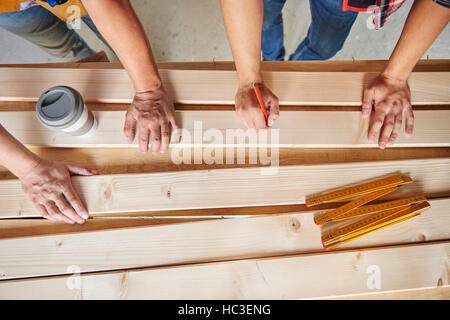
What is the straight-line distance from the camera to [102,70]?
116 centimetres

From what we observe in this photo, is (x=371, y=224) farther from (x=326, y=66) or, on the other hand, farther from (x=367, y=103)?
(x=326, y=66)

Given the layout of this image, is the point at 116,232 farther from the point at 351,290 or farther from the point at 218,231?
the point at 351,290

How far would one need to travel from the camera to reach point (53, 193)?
38.4 inches

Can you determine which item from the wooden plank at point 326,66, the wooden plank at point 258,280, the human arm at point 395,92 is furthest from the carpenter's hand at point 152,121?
the human arm at point 395,92

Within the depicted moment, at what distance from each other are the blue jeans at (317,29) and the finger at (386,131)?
0.68 meters

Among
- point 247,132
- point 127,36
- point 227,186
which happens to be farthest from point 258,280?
point 127,36

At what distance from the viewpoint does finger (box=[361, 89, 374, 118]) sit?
1.09m

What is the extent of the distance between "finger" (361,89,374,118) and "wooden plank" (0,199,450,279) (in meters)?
0.43

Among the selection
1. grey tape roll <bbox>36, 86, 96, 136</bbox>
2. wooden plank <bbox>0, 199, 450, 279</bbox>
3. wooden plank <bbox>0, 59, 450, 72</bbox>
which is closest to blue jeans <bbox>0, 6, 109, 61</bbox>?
wooden plank <bbox>0, 59, 450, 72</bbox>

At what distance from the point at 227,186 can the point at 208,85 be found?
1.48 ft

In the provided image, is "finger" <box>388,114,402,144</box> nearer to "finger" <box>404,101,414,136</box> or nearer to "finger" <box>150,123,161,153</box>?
"finger" <box>404,101,414,136</box>

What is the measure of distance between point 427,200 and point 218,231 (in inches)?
32.0

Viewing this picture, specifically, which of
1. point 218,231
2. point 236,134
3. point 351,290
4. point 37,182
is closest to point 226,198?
point 218,231

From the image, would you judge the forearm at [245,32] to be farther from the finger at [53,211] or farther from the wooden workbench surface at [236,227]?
the finger at [53,211]
